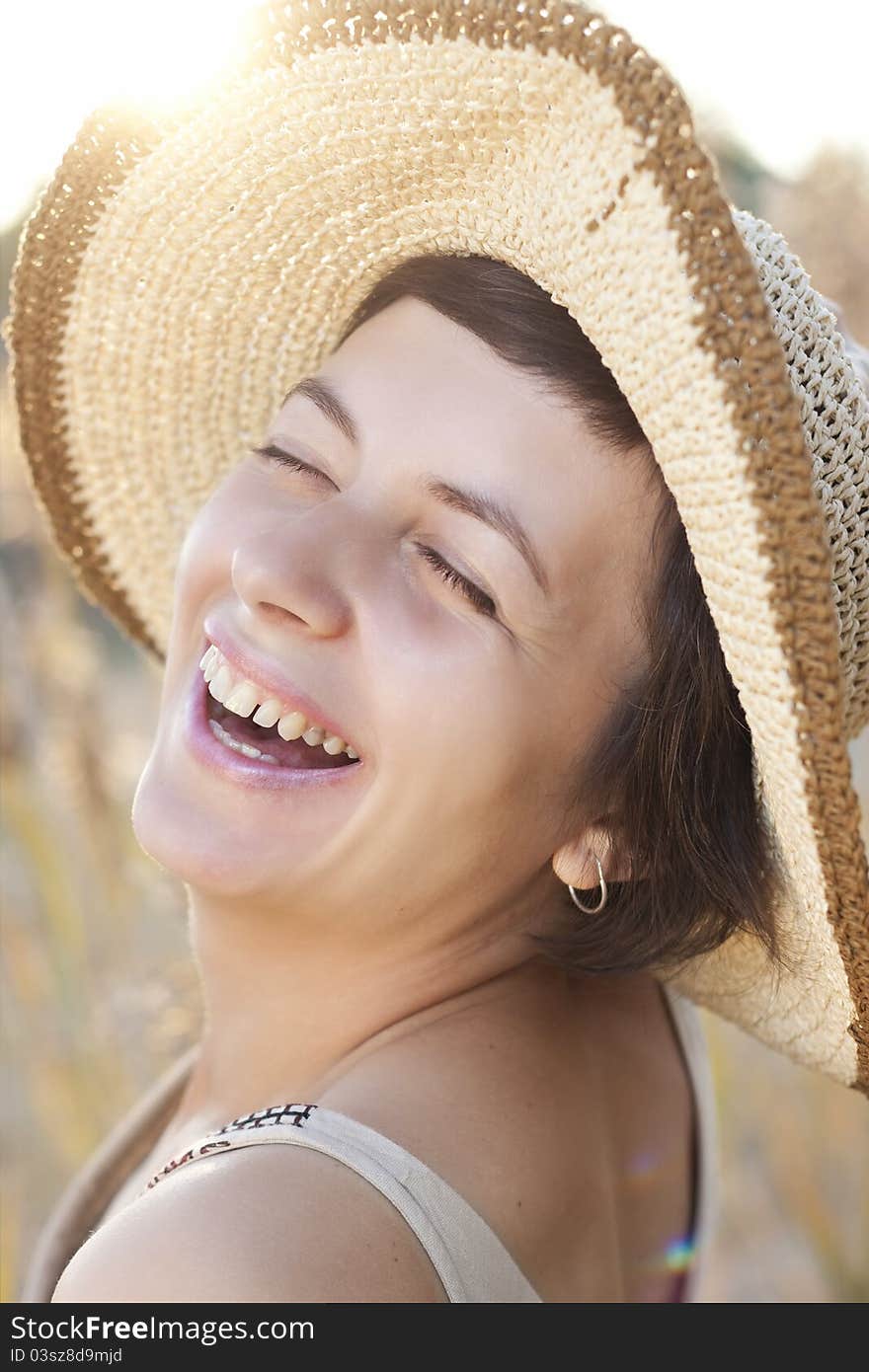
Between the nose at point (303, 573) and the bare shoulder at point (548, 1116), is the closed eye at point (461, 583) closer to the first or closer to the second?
the nose at point (303, 573)

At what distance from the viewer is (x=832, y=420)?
1254mm

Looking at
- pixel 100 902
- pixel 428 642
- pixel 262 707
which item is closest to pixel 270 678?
pixel 262 707

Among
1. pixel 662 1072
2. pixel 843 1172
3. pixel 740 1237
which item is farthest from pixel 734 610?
pixel 740 1237

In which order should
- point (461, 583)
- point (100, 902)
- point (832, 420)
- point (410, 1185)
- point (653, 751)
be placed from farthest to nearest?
point (100, 902) → point (653, 751) → point (461, 583) → point (832, 420) → point (410, 1185)

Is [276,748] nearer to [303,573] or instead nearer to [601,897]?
[303,573]

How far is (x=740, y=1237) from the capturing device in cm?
331

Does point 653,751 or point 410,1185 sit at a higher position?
point 653,751

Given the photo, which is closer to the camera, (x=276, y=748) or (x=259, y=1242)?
(x=259, y=1242)

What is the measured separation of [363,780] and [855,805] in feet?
1.72

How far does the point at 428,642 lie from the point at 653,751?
12.9 inches

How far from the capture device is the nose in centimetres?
137

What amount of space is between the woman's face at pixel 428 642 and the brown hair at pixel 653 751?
27 mm

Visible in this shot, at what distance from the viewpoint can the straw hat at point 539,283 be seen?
107 cm

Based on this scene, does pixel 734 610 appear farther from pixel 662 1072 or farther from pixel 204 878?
pixel 662 1072
